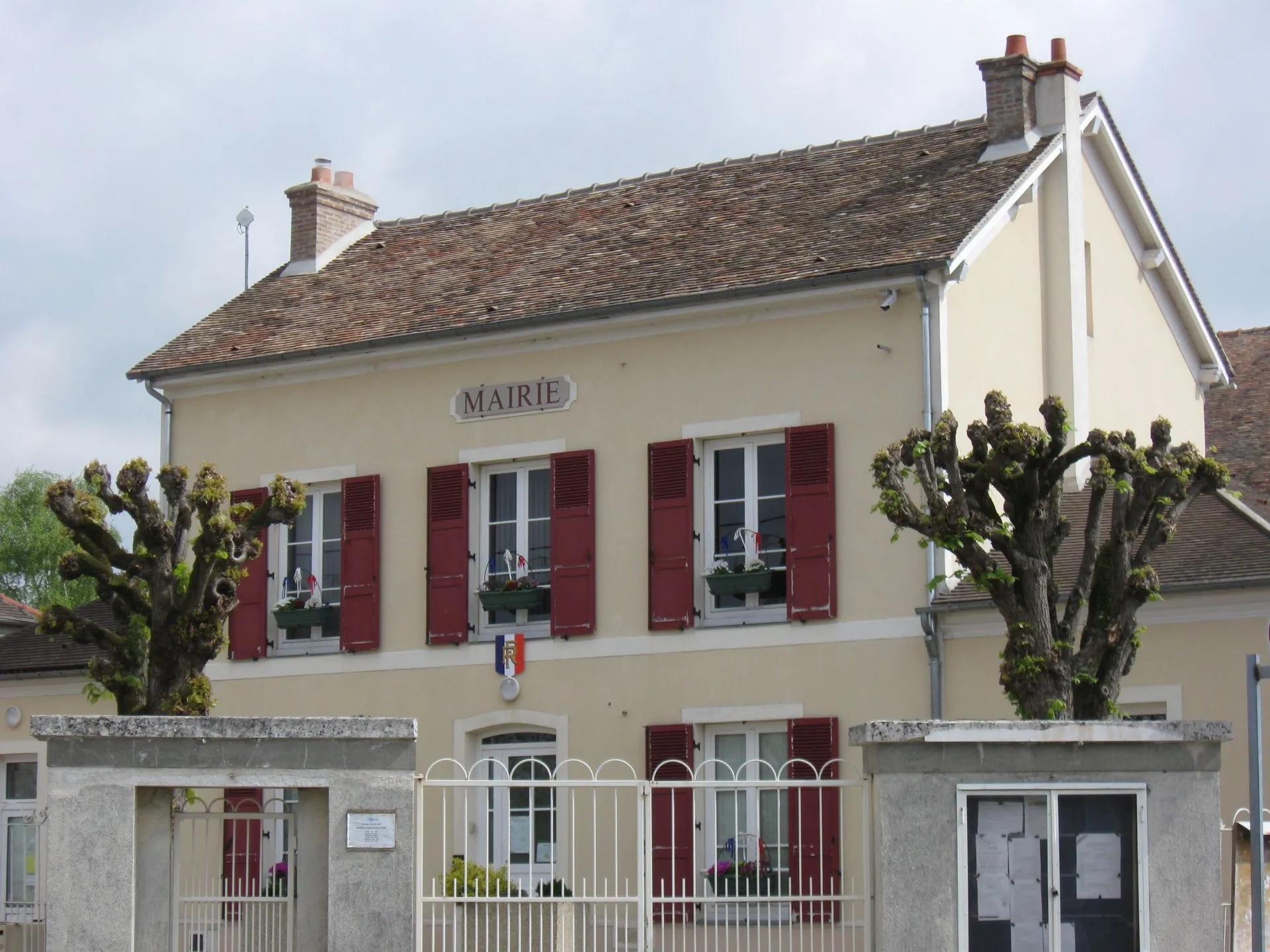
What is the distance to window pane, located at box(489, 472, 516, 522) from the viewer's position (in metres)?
19.3

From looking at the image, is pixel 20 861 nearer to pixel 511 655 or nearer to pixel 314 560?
pixel 314 560

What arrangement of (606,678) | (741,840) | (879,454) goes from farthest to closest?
(606,678)
(741,840)
(879,454)

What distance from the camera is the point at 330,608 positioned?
1989 centimetres

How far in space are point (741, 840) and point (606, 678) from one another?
2165 mm

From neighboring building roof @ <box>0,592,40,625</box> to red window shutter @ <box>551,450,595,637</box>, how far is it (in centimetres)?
945

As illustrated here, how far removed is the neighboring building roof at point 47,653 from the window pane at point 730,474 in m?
7.11

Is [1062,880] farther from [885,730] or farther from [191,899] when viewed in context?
[191,899]

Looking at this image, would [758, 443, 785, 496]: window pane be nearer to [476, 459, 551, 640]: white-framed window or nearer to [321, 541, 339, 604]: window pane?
[476, 459, 551, 640]: white-framed window

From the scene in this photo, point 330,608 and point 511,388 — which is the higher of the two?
point 511,388

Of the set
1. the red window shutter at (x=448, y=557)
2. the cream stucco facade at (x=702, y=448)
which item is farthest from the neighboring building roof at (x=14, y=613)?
the red window shutter at (x=448, y=557)

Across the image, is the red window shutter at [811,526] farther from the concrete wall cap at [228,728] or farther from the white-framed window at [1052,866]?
the concrete wall cap at [228,728]

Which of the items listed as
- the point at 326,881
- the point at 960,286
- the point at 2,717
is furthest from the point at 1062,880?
the point at 2,717

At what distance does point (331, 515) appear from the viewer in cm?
2023

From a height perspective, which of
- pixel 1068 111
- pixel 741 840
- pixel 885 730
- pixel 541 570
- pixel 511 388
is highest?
pixel 1068 111
